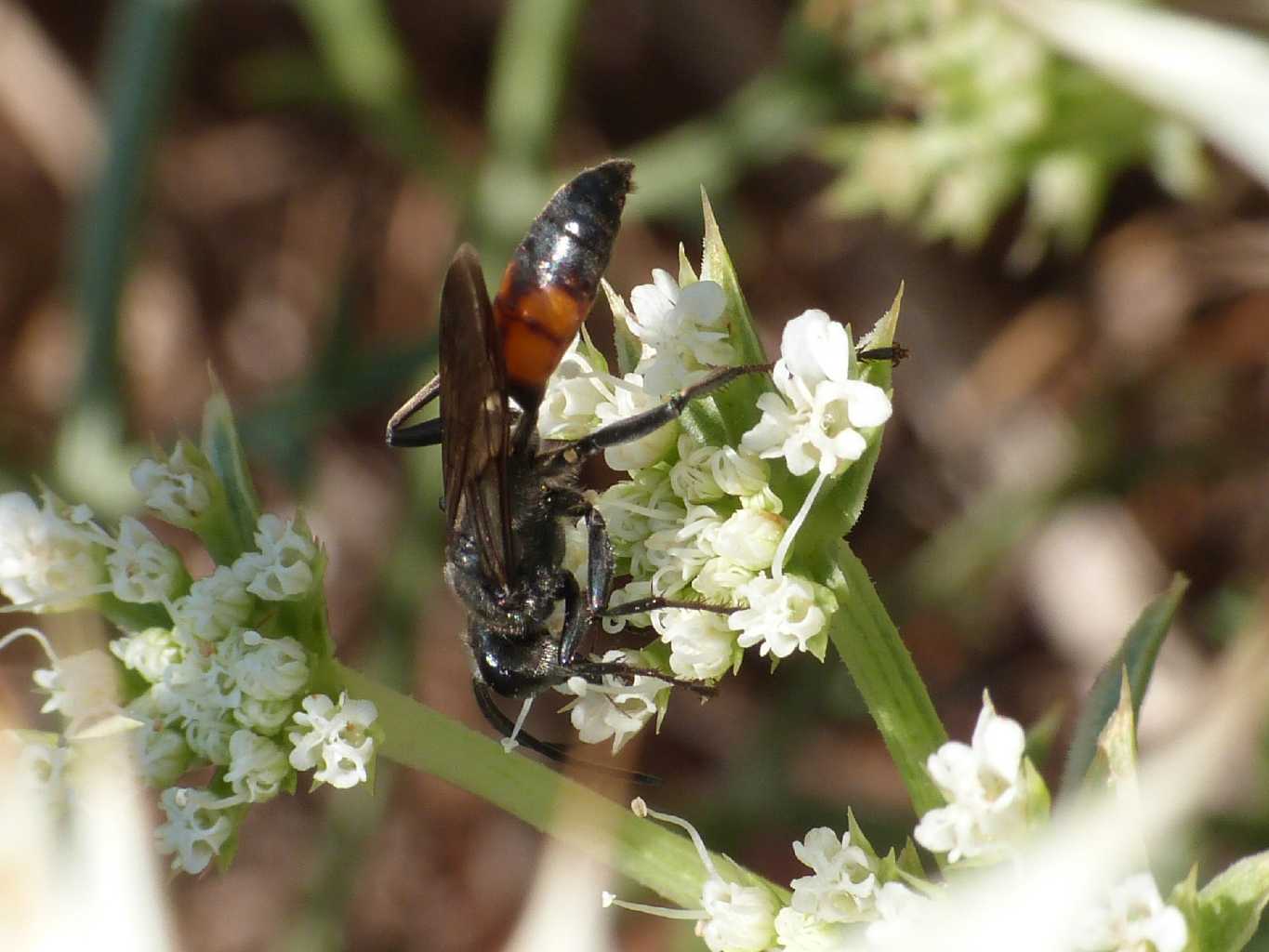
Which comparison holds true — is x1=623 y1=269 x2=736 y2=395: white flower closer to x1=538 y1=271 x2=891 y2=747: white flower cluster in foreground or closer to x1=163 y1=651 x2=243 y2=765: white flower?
x1=538 y1=271 x2=891 y2=747: white flower cluster in foreground

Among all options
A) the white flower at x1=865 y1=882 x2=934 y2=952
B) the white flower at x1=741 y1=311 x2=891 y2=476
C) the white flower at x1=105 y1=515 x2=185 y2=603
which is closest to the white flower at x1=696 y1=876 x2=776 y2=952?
the white flower at x1=865 y1=882 x2=934 y2=952

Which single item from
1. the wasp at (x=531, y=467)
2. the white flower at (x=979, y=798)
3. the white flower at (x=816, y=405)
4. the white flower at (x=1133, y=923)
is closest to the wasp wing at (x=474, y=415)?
the wasp at (x=531, y=467)

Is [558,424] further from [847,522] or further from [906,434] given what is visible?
[906,434]

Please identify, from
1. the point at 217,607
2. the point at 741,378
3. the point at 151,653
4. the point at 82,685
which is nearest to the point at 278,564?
the point at 217,607

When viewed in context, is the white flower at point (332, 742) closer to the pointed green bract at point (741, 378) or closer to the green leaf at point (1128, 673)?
the pointed green bract at point (741, 378)

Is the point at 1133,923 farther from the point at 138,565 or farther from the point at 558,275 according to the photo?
the point at 138,565

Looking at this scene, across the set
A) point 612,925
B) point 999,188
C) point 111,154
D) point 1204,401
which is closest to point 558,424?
point 999,188
